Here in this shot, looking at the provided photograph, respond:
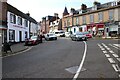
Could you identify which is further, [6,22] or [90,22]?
[90,22]

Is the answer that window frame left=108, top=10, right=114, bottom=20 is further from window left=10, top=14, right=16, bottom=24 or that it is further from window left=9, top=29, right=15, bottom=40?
window left=9, top=29, right=15, bottom=40

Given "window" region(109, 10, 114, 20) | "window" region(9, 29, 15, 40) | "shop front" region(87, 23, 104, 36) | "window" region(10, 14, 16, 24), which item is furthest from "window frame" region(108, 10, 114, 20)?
"window" region(9, 29, 15, 40)

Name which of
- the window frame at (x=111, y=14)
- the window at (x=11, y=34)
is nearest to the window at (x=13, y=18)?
the window at (x=11, y=34)

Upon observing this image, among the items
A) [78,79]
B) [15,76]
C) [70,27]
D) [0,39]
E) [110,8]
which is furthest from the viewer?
[70,27]

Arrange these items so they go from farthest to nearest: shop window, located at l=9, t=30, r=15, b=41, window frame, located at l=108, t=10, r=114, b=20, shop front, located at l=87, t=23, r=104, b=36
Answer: shop front, located at l=87, t=23, r=104, b=36
window frame, located at l=108, t=10, r=114, b=20
shop window, located at l=9, t=30, r=15, b=41

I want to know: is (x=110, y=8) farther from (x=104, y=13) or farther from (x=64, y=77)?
(x=64, y=77)

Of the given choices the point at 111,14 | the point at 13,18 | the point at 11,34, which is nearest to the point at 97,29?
the point at 111,14

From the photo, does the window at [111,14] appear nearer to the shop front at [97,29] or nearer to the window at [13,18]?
the shop front at [97,29]

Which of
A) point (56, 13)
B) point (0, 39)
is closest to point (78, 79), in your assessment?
point (0, 39)

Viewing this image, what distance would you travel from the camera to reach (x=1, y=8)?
28641 millimetres

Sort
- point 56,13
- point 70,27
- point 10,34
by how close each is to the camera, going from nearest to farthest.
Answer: point 10,34 → point 70,27 → point 56,13

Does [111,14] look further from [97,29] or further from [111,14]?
[97,29]

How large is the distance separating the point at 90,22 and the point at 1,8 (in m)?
38.6

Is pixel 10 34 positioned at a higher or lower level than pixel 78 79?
higher
